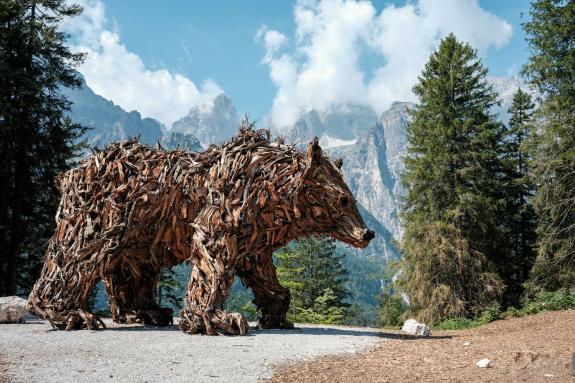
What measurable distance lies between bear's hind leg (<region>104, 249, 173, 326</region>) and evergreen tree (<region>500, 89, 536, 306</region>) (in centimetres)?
1655

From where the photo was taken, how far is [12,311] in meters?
9.06

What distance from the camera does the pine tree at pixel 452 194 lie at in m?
18.9

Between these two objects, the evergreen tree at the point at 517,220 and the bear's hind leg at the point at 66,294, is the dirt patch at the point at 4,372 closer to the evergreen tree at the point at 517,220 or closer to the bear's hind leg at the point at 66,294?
the bear's hind leg at the point at 66,294

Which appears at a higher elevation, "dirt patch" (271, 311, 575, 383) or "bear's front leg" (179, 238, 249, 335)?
"bear's front leg" (179, 238, 249, 335)

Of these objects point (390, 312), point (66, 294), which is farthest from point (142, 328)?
point (390, 312)

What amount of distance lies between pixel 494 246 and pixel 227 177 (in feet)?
53.5

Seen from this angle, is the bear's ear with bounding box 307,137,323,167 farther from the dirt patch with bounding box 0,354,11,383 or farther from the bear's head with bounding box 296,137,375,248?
the dirt patch with bounding box 0,354,11,383

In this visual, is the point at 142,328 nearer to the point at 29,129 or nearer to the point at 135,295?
the point at 135,295

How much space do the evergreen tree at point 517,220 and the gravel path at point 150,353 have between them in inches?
632

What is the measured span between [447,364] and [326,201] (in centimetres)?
328

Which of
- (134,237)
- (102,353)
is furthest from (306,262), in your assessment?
(102,353)

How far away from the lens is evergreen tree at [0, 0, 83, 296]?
1620 cm

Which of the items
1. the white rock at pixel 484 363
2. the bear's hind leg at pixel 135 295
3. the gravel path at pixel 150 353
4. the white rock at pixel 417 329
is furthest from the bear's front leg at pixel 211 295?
the white rock at pixel 417 329

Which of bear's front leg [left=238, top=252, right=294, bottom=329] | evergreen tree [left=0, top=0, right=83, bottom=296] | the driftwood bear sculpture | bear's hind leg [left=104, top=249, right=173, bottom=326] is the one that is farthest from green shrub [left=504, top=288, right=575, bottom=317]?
evergreen tree [left=0, top=0, right=83, bottom=296]
